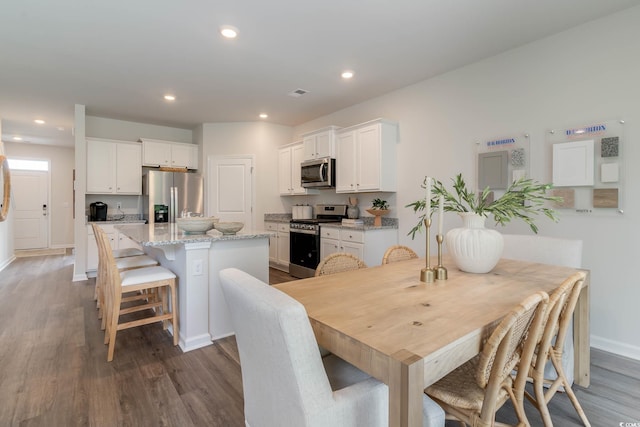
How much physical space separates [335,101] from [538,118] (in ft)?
8.47

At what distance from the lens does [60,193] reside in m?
8.05

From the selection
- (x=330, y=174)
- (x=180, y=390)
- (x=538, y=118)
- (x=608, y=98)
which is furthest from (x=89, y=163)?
(x=608, y=98)

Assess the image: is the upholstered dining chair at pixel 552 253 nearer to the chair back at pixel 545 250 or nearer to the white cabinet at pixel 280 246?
the chair back at pixel 545 250

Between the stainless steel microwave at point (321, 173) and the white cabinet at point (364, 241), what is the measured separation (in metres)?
0.78

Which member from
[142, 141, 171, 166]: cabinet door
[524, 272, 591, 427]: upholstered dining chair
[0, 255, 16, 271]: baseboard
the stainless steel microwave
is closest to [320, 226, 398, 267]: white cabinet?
the stainless steel microwave

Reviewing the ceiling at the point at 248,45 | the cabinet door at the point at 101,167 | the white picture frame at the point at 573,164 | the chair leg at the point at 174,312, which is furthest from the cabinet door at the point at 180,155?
the white picture frame at the point at 573,164

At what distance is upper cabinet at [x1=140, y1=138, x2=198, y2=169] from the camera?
5.58m

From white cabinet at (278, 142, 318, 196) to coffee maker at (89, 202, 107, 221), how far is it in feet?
9.70

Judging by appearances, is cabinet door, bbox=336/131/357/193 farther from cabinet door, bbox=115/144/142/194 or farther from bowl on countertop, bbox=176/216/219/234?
cabinet door, bbox=115/144/142/194

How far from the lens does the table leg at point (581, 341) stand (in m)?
2.00

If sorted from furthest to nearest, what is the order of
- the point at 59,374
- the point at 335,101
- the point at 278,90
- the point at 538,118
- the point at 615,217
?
the point at 335,101 → the point at 278,90 → the point at 538,118 → the point at 615,217 → the point at 59,374

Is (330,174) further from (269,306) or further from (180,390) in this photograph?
(269,306)

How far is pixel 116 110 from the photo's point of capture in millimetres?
5004

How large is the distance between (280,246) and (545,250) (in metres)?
3.88
